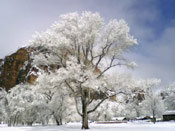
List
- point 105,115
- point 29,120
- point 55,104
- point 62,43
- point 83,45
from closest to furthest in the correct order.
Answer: point 62,43
point 83,45
point 55,104
point 29,120
point 105,115

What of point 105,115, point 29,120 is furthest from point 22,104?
point 105,115

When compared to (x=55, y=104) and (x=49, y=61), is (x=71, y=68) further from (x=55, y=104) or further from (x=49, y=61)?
(x=55, y=104)

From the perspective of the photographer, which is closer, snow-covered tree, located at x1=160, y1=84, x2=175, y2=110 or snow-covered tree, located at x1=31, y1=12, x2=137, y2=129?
snow-covered tree, located at x1=31, y1=12, x2=137, y2=129

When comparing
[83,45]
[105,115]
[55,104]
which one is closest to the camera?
[83,45]

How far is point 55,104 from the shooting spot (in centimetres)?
4194

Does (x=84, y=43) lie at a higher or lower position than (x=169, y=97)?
higher

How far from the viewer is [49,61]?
23.9 m

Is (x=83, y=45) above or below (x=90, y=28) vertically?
below

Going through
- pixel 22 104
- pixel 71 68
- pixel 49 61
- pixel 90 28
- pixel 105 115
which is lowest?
pixel 105 115

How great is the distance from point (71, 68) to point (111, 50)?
22.9 feet

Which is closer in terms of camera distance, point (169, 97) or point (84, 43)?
point (84, 43)

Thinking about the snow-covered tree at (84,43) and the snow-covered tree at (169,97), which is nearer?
the snow-covered tree at (84,43)

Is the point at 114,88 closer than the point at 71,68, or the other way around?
the point at 71,68

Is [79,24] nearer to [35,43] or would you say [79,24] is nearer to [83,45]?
[83,45]
